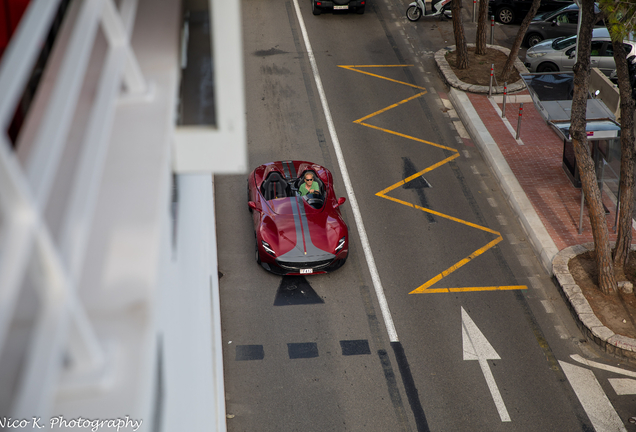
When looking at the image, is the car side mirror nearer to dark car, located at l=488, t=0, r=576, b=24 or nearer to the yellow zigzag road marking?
the yellow zigzag road marking

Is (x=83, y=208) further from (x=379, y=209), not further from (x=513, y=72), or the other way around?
(x=513, y=72)

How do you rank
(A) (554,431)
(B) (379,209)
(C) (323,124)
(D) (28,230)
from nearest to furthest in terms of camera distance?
(D) (28,230), (A) (554,431), (B) (379,209), (C) (323,124)

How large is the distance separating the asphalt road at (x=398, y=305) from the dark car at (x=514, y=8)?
8.57 metres

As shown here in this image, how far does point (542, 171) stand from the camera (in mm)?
15102

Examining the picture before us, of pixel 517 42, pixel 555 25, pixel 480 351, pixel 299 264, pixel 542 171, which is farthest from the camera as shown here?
pixel 555 25

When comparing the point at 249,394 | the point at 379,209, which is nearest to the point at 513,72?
the point at 379,209

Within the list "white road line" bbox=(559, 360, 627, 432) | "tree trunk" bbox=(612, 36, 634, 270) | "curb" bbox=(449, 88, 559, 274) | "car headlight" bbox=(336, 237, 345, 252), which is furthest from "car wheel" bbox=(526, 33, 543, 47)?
"white road line" bbox=(559, 360, 627, 432)

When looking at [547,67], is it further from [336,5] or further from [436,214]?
[436,214]

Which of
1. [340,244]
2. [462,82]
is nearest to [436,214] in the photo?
[340,244]

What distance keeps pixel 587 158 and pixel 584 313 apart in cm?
289

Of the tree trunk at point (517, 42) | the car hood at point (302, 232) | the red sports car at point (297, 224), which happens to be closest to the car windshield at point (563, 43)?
the tree trunk at point (517, 42)

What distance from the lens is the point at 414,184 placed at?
14.9 metres

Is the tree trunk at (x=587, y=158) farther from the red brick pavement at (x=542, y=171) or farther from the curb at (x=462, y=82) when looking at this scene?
the curb at (x=462, y=82)

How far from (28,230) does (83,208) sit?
378mm
